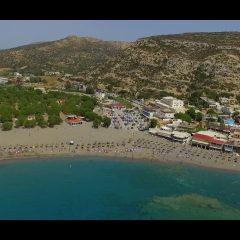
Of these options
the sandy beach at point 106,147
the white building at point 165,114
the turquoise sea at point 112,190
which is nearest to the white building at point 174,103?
the white building at point 165,114

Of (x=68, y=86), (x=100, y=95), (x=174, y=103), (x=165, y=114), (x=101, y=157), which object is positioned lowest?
(x=68, y=86)

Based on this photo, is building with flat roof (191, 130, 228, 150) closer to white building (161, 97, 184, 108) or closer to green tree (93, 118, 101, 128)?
green tree (93, 118, 101, 128)

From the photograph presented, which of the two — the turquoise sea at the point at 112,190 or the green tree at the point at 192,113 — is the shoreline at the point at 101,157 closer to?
the turquoise sea at the point at 112,190

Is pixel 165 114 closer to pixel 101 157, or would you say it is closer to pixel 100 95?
pixel 101 157

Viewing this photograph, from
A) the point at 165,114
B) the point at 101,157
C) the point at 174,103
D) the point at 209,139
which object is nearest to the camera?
the point at 101,157

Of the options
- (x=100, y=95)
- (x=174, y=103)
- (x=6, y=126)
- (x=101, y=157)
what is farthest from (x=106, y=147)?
(x=100, y=95)
